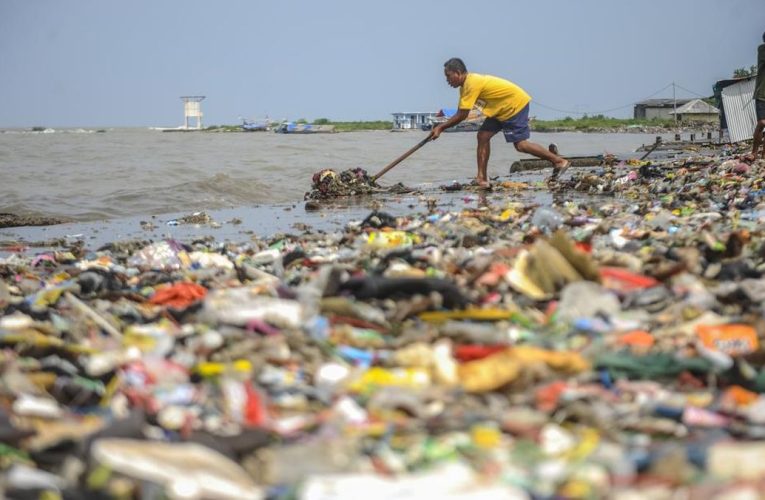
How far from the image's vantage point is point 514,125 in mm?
10945

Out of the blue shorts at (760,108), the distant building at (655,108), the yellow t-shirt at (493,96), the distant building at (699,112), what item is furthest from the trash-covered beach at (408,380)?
the distant building at (655,108)

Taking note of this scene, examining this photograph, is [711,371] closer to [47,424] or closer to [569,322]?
[569,322]

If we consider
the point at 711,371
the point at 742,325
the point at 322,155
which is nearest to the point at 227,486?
the point at 711,371

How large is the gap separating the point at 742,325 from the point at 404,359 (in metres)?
1.23

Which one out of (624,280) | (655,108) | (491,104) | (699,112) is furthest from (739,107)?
(655,108)

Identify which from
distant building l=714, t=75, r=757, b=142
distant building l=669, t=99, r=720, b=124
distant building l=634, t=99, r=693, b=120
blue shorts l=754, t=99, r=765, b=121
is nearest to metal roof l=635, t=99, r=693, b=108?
distant building l=634, t=99, r=693, b=120

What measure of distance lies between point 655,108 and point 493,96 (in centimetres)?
9352

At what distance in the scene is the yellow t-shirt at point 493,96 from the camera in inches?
421

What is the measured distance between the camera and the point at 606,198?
9758 millimetres

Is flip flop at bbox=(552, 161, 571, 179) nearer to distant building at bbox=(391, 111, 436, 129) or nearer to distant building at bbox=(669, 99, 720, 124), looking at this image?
distant building at bbox=(669, 99, 720, 124)

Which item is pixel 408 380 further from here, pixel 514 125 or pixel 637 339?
pixel 514 125

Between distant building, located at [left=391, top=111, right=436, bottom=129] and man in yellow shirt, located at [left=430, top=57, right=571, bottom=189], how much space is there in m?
91.5

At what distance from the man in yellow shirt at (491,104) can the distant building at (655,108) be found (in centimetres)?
8880

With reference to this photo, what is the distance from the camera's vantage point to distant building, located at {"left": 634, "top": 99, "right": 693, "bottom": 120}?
95631mm
